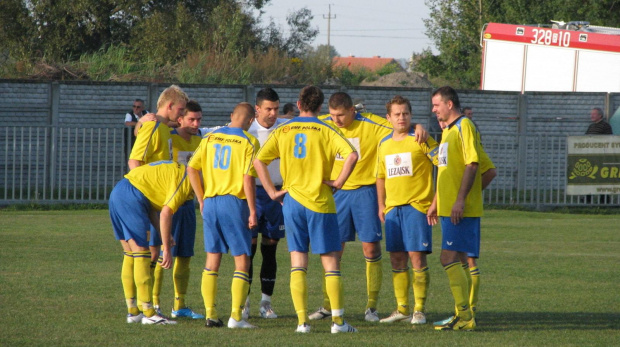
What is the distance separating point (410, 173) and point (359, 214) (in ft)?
2.28

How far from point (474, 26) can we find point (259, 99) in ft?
126

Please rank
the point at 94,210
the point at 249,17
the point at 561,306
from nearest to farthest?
the point at 561,306 < the point at 94,210 < the point at 249,17

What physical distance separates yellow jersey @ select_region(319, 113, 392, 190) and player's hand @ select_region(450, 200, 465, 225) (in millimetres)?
1224

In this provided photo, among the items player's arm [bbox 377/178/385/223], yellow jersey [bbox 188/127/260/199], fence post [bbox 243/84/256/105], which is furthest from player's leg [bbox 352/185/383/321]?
fence post [bbox 243/84/256/105]

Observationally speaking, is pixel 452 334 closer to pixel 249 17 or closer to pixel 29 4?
pixel 29 4

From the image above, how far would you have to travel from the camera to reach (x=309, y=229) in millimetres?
7332

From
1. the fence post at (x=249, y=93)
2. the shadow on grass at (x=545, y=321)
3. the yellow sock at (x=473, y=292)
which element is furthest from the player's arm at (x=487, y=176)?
the fence post at (x=249, y=93)

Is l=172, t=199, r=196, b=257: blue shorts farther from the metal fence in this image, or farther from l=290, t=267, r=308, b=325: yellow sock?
the metal fence

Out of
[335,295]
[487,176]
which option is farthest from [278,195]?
[487,176]

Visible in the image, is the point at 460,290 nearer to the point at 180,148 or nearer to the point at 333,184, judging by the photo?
the point at 333,184

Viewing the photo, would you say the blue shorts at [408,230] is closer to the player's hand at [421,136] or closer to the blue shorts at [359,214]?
the blue shorts at [359,214]

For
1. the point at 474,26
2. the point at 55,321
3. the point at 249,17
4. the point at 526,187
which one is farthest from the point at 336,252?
the point at 474,26

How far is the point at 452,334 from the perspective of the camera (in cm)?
724

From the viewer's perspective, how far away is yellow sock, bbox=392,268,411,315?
810 cm
